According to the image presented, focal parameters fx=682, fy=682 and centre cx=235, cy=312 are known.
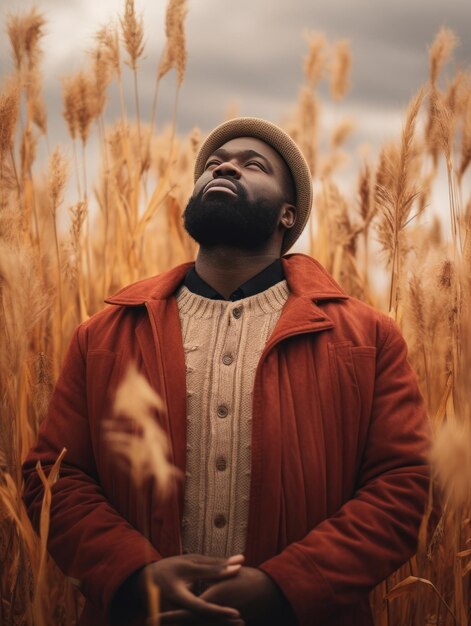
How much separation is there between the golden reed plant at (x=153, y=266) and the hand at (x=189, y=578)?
18 cm

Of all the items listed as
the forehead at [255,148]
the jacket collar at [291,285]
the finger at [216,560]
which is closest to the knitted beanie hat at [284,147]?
the forehead at [255,148]

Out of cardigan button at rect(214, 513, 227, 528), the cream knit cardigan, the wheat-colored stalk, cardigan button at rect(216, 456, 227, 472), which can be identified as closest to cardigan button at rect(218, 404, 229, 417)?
the cream knit cardigan

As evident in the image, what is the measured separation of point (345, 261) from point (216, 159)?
1118 mm

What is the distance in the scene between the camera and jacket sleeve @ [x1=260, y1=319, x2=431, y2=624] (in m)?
1.51

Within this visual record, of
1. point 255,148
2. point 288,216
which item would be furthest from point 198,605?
point 255,148

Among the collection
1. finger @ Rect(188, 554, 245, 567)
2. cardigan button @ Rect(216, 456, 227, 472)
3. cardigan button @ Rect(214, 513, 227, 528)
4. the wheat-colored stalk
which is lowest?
finger @ Rect(188, 554, 245, 567)

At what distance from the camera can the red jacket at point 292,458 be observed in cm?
155

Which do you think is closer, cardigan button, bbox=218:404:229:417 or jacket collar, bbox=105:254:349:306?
cardigan button, bbox=218:404:229:417

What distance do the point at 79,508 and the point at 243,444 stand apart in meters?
0.43

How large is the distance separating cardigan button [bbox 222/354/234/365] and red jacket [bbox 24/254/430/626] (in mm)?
99

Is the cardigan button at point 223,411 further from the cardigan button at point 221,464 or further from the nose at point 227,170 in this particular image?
the nose at point 227,170

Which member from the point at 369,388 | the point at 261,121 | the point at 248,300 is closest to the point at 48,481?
the point at 248,300

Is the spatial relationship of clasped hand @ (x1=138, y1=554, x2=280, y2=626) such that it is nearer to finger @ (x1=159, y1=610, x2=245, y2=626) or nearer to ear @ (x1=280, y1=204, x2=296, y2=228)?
finger @ (x1=159, y1=610, x2=245, y2=626)

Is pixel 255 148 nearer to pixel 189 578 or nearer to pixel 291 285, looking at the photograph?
pixel 291 285
